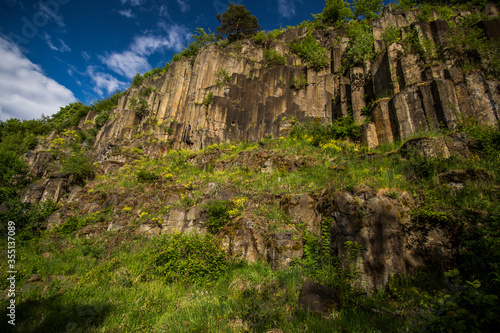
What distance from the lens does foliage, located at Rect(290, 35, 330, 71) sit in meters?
22.3

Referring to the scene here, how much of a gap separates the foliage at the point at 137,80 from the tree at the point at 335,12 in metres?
27.4

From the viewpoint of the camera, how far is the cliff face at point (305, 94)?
11477 millimetres

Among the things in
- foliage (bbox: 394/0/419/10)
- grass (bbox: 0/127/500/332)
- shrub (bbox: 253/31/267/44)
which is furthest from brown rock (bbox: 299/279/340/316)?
shrub (bbox: 253/31/267/44)

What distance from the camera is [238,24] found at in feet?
109

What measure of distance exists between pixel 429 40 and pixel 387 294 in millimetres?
15821

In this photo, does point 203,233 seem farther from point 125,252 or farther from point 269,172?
point 269,172

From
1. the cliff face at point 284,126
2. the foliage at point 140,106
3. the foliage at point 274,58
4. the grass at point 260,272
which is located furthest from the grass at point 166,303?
the foliage at point 140,106

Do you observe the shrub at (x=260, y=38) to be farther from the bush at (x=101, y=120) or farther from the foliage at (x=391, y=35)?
the bush at (x=101, y=120)

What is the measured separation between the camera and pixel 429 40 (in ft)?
45.0

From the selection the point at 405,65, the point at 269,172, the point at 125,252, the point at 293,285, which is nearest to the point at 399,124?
the point at 405,65

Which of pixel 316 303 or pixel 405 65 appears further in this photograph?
pixel 405 65

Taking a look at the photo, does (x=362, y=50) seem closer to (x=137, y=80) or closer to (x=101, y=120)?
(x=137, y=80)

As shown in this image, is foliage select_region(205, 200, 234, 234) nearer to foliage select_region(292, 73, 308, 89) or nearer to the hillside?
the hillside

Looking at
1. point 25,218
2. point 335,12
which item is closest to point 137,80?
point 25,218
